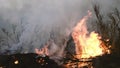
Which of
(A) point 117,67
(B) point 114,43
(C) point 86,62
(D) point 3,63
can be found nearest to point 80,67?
(C) point 86,62

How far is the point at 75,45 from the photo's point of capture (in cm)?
6519

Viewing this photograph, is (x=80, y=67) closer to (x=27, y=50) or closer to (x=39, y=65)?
(x=39, y=65)

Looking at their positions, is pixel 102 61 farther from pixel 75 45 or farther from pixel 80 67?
pixel 75 45

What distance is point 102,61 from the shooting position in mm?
38375

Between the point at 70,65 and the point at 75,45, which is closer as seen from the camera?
the point at 70,65

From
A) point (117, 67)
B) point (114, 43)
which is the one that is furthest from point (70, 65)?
point (114, 43)

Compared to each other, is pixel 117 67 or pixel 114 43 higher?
pixel 114 43

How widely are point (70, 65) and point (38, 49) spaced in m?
24.7

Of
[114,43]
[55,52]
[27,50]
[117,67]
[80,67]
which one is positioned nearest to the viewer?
→ [117,67]

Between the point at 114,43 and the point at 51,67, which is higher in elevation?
the point at 114,43

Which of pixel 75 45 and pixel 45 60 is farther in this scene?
pixel 75 45

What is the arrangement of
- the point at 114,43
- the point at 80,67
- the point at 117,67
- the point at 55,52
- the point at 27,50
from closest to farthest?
the point at 117,67, the point at 80,67, the point at 114,43, the point at 55,52, the point at 27,50

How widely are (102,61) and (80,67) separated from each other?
17.3 feet

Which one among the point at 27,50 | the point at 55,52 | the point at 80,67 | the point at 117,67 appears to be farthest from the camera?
the point at 27,50
